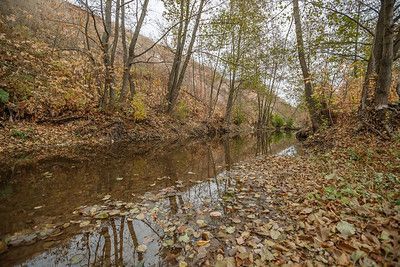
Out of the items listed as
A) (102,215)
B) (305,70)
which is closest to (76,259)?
(102,215)

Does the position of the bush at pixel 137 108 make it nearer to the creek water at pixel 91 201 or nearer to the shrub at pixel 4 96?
Answer: the creek water at pixel 91 201

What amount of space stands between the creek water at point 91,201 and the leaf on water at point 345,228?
1895 millimetres

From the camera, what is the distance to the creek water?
2574 mm

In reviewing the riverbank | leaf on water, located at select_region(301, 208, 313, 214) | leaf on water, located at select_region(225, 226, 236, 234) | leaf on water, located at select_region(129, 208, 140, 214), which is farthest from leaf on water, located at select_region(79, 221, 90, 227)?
leaf on water, located at select_region(301, 208, 313, 214)

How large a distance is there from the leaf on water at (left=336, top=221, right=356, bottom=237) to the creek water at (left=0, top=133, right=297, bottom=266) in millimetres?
1895

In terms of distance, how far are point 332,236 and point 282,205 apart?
120 cm

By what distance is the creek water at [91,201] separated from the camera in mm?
2574

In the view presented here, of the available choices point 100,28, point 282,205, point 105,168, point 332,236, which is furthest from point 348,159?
point 100,28

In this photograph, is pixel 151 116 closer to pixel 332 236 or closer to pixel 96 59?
pixel 96 59

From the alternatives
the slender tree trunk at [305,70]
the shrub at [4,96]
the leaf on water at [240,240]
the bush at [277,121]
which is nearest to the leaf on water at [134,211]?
the leaf on water at [240,240]

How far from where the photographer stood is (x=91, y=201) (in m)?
4.02

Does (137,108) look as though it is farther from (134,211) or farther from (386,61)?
(386,61)

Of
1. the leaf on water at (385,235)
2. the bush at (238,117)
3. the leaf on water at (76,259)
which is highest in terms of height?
the bush at (238,117)

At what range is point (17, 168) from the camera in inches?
223
